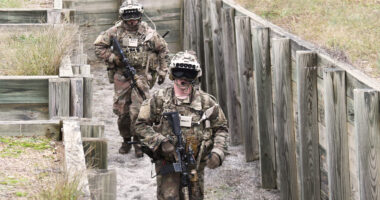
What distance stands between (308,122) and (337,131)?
0.85 meters

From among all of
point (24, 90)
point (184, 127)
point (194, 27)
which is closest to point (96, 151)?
point (184, 127)

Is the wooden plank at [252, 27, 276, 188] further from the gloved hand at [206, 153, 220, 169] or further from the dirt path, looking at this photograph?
the gloved hand at [206, 153, 220, 169]

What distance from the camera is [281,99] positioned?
769cm

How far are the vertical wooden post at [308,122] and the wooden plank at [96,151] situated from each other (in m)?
2.21

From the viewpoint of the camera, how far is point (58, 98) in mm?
6684

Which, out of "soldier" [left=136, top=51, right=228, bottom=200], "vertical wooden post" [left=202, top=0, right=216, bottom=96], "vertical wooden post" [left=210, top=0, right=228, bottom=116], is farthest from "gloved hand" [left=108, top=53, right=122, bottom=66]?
"soldier" [left=136, top=51, right=228, bottom=200]

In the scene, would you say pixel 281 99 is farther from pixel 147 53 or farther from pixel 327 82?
pixel 147 53

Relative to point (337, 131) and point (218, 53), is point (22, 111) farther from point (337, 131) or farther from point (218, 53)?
point (218, 53)

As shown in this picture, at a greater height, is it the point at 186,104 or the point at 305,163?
the point at 186,104

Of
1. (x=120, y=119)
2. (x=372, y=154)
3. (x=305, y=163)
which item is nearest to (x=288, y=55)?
(x=305, y=163)

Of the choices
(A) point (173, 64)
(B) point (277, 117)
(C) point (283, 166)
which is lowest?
(C) point (283, 166)

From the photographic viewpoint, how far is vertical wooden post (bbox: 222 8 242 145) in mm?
9977

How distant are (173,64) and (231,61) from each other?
371 cm

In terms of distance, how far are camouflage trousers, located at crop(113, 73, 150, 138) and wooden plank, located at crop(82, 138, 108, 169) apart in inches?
166
